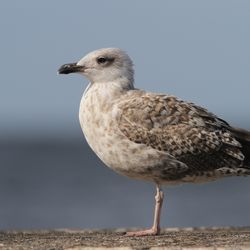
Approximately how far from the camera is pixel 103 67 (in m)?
15.8

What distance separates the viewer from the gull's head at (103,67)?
15.7 m

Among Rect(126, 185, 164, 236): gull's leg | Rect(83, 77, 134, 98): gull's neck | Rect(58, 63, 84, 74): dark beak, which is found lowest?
Rect(126, 185, 164, 236): gull's leg

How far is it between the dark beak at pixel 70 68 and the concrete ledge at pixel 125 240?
2.18 m

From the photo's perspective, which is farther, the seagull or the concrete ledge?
the seagull

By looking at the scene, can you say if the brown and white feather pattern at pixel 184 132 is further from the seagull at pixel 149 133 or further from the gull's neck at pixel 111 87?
the gull's neck at pixel 111 87

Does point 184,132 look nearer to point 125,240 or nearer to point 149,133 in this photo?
point 149,133

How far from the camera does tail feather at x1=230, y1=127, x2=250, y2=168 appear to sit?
615 inches

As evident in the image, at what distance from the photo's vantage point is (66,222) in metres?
43.4

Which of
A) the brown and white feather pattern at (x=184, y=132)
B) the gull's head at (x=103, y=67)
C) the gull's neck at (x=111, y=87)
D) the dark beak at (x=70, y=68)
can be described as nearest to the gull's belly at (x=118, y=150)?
the brown and white feather pattern at (x=184, y=132)

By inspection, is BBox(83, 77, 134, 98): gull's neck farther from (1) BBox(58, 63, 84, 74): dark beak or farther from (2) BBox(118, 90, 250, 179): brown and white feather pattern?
(1) BBox(58, 63, 84, 74): dark beak

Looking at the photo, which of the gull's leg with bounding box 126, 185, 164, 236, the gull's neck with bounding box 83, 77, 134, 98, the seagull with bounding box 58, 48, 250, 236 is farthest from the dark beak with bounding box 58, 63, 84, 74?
the gull's leg with bounding box 126, 185, 164, 236

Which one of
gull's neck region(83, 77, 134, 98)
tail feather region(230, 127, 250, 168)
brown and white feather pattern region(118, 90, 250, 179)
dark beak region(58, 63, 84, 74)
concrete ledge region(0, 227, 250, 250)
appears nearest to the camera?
concrete ledge region(0, 227, 250, 250)

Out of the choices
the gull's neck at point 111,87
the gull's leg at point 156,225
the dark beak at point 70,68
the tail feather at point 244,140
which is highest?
the dark beak at point 70,68

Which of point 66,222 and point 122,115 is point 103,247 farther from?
point 66,222
